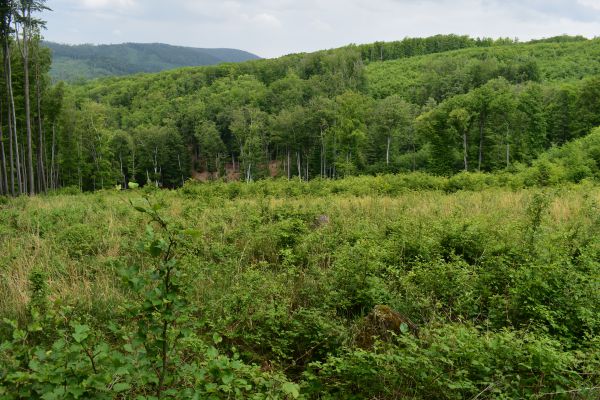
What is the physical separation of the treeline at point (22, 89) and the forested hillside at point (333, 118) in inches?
349

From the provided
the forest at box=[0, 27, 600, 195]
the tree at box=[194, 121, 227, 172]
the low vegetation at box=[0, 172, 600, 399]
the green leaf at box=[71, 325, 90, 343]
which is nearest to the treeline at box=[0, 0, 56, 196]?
the forest at box=[0, 27, 600, 195]

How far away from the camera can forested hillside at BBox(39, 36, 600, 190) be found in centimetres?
4628

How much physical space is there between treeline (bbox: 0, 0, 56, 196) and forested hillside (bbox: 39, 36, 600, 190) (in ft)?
29.1

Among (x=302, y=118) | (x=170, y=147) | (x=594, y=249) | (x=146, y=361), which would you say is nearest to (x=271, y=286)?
(x=146, y=361)

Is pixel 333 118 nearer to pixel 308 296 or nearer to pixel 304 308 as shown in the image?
pixel 308 296

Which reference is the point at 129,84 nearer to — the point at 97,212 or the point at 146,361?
the point at 97,212

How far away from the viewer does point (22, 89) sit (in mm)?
28938

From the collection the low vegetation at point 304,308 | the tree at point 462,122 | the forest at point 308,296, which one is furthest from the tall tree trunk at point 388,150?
the low vegetation at point 304,308

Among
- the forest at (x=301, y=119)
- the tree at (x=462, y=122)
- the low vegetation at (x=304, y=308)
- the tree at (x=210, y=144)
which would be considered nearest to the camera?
the low vegetation at (x=304, y=308)

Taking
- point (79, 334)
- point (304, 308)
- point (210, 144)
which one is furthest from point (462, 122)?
point (79, 334)

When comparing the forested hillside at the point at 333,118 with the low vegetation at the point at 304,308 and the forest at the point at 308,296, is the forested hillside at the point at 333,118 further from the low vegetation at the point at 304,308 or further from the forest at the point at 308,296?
the low vegetation at the point at 304,308

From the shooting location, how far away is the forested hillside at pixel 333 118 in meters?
46.3

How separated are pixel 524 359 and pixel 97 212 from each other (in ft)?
33.1

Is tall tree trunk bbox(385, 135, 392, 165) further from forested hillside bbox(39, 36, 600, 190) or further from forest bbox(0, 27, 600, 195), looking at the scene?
forest bbox(0, 27, 600, 195)
